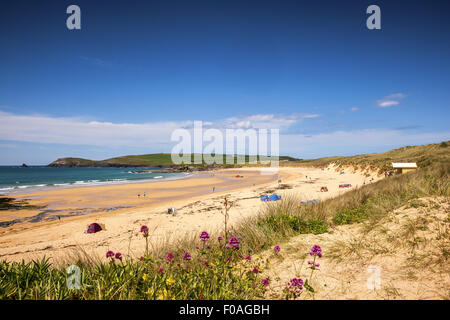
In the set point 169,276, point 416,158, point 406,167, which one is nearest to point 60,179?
point 169,276

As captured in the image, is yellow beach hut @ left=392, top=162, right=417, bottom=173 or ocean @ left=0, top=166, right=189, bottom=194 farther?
ocean @ left=0, top=166, right=189, bottom=194

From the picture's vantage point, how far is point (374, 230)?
4.86 metres

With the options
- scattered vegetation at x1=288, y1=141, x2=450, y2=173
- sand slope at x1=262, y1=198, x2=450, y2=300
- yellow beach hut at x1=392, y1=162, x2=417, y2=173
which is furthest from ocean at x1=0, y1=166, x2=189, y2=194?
yellow beach hut at x1=392, y1=162, x2=417, y2=173

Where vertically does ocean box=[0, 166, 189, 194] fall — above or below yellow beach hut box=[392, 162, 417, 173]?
below

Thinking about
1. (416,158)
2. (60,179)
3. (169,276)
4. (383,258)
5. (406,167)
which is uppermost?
(416,158)

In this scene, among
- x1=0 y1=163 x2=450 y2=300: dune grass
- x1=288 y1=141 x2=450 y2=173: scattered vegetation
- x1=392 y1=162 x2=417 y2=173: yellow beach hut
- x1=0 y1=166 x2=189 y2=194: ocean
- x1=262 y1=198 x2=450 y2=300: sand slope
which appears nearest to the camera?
x1=0 y1=163 x2=450 y2=300: dune grass

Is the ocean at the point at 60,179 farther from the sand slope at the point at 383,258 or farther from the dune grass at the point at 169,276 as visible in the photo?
the sand slope at the point at 383,258

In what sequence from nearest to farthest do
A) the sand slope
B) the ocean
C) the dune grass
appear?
the dune grass → the sand slope → the ocean

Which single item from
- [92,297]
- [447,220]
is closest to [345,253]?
[447,220]

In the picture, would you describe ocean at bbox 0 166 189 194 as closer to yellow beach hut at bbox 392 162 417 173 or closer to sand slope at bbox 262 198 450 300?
sand slope at bbox 262 198 450 300

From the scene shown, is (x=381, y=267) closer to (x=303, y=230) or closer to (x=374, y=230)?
(x=374, y=230)

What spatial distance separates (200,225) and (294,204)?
571cm

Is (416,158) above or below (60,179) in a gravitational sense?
above

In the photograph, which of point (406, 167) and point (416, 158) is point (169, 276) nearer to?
point (406, 167)
